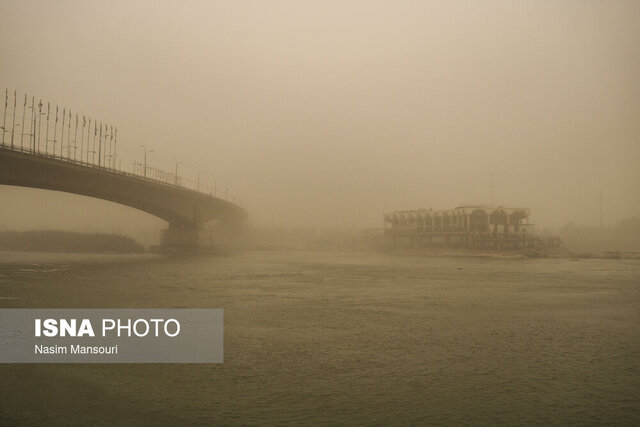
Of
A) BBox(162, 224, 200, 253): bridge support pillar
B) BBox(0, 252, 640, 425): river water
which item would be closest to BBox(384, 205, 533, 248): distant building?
BBox(162, 224, 200, 253): bridge support pillar

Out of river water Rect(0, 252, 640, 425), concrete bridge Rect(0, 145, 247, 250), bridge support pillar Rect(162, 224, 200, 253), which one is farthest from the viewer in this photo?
bridge support pillar Rect(162, 224, 200, 253)

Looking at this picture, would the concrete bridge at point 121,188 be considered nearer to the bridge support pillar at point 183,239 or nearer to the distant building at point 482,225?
the bridge support pillar at point 183,239

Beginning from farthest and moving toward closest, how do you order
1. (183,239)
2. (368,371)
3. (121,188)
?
(183,239) → (121,188) → (368,371)

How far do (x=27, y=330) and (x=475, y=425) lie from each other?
17128mm

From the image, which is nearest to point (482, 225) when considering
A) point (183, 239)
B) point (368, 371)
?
point (183, 239)

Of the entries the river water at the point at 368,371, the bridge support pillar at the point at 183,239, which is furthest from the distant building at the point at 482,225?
the river water at the point at 368,371

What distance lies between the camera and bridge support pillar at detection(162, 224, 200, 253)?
337 feet

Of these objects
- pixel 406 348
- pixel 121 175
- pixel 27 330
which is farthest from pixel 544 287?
pixel 121 175

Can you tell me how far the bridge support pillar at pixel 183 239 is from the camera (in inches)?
4045

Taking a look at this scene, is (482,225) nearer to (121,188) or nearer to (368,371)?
(121,188)

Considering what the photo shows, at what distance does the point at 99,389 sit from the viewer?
14.0 meters

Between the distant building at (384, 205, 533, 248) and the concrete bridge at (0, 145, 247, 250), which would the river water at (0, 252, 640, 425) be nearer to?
the concrete bridge at (0, 145, 247, 250)

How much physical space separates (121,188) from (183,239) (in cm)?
2908

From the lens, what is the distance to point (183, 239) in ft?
338
